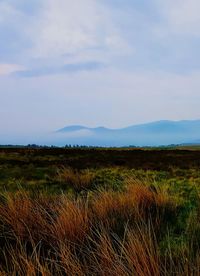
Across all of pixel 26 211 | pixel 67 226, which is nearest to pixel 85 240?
pixel 67 226

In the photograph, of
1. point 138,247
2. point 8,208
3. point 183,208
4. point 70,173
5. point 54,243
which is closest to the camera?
point 138,247

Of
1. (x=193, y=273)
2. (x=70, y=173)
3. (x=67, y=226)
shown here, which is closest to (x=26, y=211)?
(x=67, y=226)

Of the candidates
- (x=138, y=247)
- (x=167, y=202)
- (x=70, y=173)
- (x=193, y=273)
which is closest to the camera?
(x=193, y=273)

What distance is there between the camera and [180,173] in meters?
22.3

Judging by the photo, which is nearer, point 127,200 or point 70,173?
point 127,200

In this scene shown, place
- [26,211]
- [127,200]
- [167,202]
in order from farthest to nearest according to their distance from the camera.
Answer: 1. [167,202]
2. [127,200]
3. [26,211]

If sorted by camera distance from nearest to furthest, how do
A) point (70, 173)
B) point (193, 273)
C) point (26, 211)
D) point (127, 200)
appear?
point (193, 273)
point (26, 211)
point (127, 200)
point (70, 173)

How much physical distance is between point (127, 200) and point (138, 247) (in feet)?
12.3

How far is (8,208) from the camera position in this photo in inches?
276

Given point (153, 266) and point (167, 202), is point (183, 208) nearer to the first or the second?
point (167, 202)

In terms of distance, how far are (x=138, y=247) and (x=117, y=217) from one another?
2.82m

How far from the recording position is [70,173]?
1712cm

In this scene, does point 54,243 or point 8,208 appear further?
point 8,208

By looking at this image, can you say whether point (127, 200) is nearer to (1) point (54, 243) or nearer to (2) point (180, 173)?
(1) point (54, 243)
